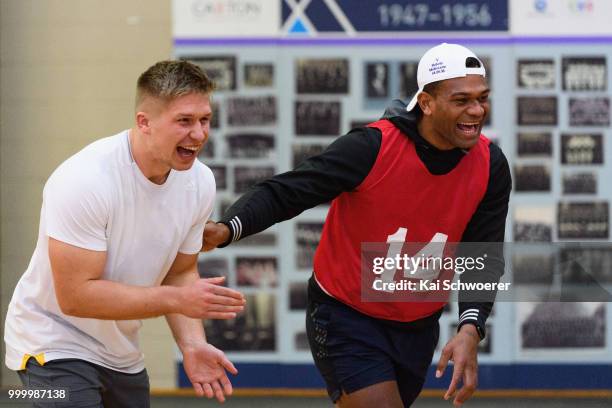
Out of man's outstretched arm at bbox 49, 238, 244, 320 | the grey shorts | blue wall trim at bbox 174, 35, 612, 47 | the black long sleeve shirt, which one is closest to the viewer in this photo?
man's outstretched arm at bbox 49, 238, 244, 320

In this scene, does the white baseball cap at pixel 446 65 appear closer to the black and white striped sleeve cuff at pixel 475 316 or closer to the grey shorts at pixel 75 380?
the black and white striped sleeve cuff at pixel 475 316

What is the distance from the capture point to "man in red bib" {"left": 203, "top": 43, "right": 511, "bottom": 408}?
14.2 feet

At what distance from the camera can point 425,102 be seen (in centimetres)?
441

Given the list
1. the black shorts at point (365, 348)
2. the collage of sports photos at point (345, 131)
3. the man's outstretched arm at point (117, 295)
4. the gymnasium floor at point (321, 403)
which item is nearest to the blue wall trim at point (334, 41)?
the collage of sports photos at point (345, 131)

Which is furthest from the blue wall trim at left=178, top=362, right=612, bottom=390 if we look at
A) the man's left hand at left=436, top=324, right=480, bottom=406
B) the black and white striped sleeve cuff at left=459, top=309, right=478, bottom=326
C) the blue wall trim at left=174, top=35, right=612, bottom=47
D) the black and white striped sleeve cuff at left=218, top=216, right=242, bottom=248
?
the black and white striped sleeve cuff at left=218, top=216, right=242, bottom=248

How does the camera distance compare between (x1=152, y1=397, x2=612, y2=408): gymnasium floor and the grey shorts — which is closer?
the grey shorts

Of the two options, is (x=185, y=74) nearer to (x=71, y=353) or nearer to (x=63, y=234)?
(x=63, y=234)

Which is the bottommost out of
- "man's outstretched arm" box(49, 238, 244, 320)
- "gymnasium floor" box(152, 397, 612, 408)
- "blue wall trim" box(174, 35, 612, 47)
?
"gymnasium floor" box(152, 397, 612, 408)

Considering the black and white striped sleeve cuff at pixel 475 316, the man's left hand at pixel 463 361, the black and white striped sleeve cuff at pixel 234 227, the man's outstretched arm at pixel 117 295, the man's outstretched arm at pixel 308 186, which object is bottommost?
the man's left hand at pixel 463 361

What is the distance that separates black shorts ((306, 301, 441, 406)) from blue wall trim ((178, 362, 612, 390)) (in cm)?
279

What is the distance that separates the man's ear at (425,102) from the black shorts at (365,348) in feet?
2.83

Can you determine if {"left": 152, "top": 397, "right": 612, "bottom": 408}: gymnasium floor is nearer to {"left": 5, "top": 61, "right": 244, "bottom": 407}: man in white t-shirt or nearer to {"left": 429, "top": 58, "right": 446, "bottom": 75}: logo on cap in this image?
{"left": 5, "top": 61, "right": 244, "bottom": 407}: man in white t-shirt

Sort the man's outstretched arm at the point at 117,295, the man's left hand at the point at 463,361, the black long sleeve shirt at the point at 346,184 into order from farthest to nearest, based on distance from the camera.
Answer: the black long sleeve shirt at the point at 346,184 < the man's left hand at the point at 463,361 < the man's outstretched arm at the point at 117,295

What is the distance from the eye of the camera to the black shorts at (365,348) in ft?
14.5
